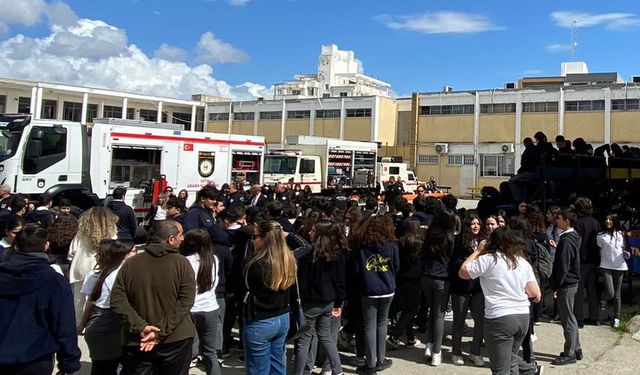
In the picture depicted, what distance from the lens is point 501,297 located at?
4.25m

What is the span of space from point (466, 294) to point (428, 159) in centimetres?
4135

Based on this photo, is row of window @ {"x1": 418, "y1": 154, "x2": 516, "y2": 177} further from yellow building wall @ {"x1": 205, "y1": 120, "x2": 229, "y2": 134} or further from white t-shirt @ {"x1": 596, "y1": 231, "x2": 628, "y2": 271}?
white t-shirt @ {"x1": 596, "y1": 231, "x2": 628, "y2": 271}

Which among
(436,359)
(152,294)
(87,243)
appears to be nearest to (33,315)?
(152,294)

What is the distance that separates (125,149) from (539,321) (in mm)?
10648

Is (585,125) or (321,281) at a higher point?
(585,125)

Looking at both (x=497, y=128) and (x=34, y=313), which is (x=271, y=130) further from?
(x=34, y=313)

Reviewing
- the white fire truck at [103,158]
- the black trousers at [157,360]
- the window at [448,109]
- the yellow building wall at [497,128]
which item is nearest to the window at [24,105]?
the window at [448,109]

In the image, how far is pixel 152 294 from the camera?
3488mm

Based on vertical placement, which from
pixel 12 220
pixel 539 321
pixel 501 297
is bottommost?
pixel 539 321

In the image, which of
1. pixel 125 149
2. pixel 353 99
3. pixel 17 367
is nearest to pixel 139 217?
pixel 125 149

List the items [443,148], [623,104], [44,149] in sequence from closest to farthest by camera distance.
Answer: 1. [44,149]
2. [623,104]
3. [443,148]

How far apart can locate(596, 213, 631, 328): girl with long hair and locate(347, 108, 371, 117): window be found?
135 ft

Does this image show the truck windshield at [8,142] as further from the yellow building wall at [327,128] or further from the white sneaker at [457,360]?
the yellow building wall at [327,128]

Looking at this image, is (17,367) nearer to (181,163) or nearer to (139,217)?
(139,217)
